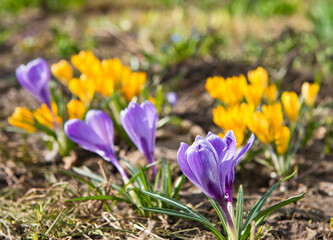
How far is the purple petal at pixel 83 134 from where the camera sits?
1.39 m

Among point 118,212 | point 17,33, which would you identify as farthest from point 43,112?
point 17,33

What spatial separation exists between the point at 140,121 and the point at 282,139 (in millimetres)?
728

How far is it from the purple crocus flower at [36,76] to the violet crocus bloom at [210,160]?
1.16m

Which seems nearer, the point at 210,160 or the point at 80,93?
the point at 210,160

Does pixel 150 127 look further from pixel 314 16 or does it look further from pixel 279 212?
pixel 314 16

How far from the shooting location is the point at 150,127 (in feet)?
4.57

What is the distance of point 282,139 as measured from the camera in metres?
1.72

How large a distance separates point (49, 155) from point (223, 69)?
1.77 meters

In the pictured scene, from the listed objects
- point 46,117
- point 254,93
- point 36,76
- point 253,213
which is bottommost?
point 253,213

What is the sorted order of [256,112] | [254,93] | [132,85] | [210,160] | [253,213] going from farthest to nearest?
1. [132,85]
2. [254,93]
3. [256,112]
4. [253,213]
5. [210,160]

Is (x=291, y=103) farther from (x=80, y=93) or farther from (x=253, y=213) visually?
(x=80, y=93)

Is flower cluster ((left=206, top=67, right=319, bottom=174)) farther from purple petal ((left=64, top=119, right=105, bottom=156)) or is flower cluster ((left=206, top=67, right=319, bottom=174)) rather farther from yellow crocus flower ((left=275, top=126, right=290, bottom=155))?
purple petal ((left=64, top=119, right=105, bottom=156))

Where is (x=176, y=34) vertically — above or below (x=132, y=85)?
above

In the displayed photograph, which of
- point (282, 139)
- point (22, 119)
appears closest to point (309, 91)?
point (282, 139)
